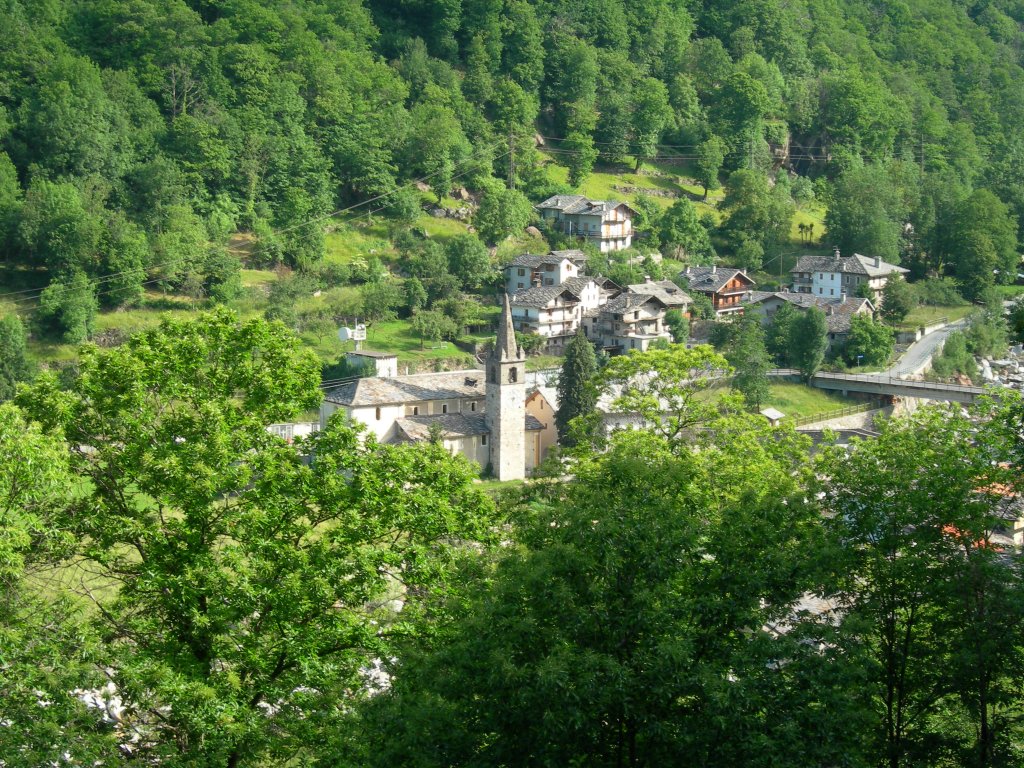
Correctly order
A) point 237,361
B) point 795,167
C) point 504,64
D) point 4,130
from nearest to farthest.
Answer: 1. point 237,361
2. point 4,130
3. point 504,64
4. point 795,167

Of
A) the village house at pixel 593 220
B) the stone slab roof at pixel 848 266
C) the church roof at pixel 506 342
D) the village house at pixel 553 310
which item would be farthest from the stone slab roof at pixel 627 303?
the church roof at pixel 506 342

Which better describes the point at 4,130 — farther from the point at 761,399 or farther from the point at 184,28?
the point at 761,399

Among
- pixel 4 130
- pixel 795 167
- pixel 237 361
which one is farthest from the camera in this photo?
pixel 795 167

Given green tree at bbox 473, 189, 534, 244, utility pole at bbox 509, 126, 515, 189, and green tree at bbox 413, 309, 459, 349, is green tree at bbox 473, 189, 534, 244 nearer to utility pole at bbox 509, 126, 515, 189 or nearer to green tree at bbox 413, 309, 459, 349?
utility pole at bbox 509, 126, 515, 189

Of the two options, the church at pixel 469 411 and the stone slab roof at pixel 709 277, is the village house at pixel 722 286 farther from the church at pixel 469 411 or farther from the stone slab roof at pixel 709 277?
the church at pixel 469 411

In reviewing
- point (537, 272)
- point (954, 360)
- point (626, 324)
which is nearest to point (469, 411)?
point (626, 324)

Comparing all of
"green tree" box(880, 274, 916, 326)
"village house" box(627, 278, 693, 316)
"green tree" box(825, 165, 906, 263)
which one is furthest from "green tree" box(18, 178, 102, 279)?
"green tree" box(825, 165, 906, 263)

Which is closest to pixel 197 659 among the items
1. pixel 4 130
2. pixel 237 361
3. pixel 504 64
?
pixel 237 361
